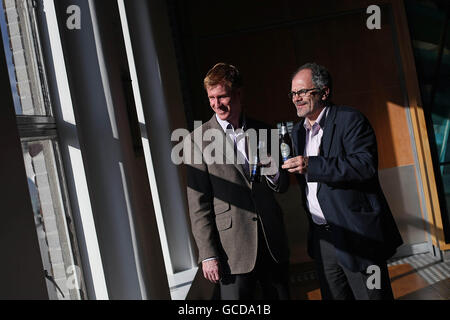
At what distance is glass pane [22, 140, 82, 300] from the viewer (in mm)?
1904

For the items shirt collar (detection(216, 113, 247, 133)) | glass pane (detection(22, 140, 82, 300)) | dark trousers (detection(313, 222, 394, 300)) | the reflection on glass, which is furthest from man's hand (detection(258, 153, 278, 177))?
the reflection on glass

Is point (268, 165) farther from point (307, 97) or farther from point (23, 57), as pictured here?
point (23, 57)

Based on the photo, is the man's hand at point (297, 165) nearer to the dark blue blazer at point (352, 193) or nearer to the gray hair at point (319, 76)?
the dark blue blazer at point (352, 193)

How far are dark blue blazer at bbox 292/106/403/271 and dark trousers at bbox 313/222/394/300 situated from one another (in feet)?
0.18

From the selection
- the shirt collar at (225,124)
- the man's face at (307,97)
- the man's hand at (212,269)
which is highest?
the man's face at (307,97)

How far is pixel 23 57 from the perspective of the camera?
1.98 meters

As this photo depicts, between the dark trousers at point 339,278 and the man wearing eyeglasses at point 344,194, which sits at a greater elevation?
the man wearing eyeglasses at point 344,194

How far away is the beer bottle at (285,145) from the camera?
2.25 m

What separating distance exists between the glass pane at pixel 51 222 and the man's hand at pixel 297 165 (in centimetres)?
104

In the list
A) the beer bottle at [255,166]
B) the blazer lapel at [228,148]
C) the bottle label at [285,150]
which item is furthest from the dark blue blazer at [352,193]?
the blazer lapel at [228,148]

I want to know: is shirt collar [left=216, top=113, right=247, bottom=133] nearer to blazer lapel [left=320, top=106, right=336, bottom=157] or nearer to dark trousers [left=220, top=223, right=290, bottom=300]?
blazer lapel [left=320, top=106, right=336, bottom=157]

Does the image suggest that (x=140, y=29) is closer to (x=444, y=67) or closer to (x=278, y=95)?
(x=278, y=95)

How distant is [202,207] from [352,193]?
2.36ft

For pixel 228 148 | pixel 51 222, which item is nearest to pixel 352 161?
pixel 228 148
